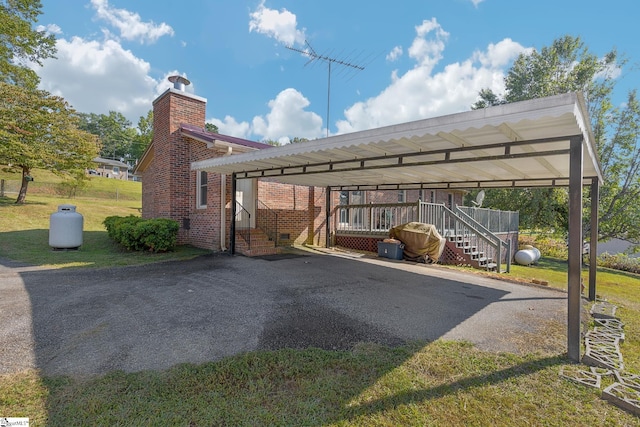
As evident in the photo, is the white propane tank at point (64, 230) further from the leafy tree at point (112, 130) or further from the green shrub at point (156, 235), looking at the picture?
the leafy tree at point (112, 130)

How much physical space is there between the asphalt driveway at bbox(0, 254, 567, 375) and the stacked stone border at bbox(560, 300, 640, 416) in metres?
0.40

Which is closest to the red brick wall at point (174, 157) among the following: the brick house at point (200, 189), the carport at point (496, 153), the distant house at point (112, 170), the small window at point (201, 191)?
the brick house at point (200, 189)

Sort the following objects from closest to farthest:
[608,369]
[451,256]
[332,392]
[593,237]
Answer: [332,392] → [608,369] → [593,237] → [451,256]

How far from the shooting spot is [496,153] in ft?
17.8

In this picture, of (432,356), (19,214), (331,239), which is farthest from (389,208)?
(19,214)

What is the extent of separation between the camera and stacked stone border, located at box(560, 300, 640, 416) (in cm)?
253

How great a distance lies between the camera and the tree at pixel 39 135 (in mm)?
16328

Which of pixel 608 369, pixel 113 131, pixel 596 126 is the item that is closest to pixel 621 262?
pixel 596 126

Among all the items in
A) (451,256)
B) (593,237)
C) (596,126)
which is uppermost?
(596,126)

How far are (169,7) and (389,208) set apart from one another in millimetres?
11004

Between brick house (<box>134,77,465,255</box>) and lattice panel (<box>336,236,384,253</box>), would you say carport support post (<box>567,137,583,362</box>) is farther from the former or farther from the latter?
lattice panel (<box>336,236,384,253</box>)

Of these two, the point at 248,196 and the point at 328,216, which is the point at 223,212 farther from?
the point at 328,216

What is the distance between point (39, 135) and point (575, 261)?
82.9ft

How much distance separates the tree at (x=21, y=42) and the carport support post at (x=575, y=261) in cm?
2004
